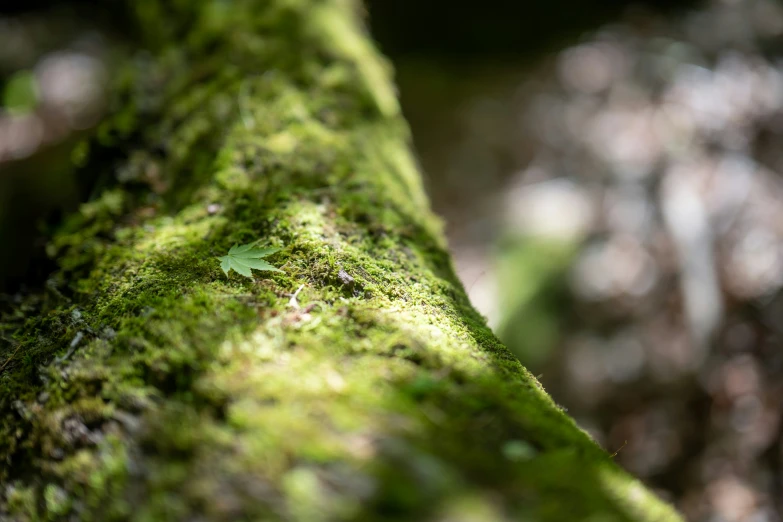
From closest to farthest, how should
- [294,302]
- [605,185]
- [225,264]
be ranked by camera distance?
[294,302] < [225,264] < [605,185]

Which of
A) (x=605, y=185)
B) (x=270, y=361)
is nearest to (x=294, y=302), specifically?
(x=270, y=361)

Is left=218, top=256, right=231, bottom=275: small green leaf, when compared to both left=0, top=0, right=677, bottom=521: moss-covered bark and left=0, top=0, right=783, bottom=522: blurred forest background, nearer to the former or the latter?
left=0, top=0, right=677, bottom=521: moss-covered bark

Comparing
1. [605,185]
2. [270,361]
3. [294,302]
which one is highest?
[605,185]

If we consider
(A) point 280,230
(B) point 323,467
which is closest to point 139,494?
(B) point 323,467

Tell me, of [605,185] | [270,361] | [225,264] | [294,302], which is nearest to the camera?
[270,361]

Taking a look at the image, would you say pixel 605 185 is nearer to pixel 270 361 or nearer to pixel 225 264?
pixel 225 264

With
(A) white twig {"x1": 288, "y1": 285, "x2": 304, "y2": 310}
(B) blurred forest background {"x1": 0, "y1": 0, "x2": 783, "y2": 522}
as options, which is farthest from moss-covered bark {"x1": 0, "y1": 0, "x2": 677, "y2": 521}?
(B) blurred forest background {"x1": 0, "y1": 0, "x2": 783, "y2": 522}

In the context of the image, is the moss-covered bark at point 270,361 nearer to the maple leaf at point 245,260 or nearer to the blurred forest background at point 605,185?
the maple leaf at point 245,260
